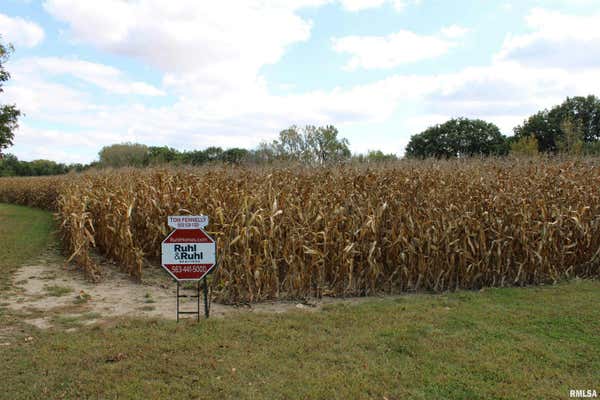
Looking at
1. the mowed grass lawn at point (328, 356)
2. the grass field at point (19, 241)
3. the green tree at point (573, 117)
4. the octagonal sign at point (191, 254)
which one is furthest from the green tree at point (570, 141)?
the grass field at point (19, 241)

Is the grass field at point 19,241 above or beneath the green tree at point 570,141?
beneath

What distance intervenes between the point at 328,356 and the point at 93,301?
406 centimetres

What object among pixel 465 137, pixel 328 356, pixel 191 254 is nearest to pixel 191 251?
pixel 191 254

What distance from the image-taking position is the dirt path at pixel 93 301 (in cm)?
593

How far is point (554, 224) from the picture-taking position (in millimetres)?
7609

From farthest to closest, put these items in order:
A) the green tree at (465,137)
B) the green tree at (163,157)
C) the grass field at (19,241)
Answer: the green tree at (465,137) < the green tree at (163,157) < the grass field at (19,241)

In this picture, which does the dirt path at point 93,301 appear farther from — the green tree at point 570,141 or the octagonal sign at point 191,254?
the green tree at point 570,141

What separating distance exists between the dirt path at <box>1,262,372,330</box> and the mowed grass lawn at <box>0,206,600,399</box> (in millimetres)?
408

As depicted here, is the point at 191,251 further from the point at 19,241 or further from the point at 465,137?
the point at 465,137

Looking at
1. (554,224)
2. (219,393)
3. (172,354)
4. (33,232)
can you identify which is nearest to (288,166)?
(554,224)

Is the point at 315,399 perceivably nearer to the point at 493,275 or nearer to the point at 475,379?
the point at 475,379

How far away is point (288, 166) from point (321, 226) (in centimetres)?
332

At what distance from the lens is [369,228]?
6.91 meters

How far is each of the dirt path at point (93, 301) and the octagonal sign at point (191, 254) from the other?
0.84 m
